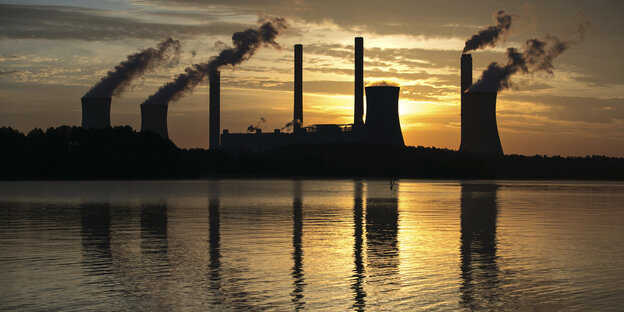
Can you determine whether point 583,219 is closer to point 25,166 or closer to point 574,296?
point 574,296

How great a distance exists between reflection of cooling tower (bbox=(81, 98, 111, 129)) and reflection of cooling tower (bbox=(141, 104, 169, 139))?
19.8m

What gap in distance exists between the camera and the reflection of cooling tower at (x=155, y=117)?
629 ft

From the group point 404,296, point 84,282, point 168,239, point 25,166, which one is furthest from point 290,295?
point 25,166

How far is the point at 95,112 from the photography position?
17100cm

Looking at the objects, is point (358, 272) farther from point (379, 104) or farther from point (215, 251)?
point (379, 104)

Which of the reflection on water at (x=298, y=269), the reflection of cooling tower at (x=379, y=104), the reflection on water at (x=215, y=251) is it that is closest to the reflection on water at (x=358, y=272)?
the reflection on water at (x=298, y=269)

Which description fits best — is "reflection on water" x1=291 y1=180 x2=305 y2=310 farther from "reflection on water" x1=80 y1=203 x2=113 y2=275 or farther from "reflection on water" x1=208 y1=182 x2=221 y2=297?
"reflection on water" x1=80 y1=203 x2=113 y2=275

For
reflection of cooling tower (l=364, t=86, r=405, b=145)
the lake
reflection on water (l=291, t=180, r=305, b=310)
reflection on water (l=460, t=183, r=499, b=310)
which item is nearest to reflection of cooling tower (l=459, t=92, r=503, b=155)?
reflection of cooling tower (l=364, t=86, r=405, b=145)

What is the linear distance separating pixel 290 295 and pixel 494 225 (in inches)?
942

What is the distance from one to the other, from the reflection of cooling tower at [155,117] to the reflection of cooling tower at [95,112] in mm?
19825

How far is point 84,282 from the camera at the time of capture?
19.2 metres

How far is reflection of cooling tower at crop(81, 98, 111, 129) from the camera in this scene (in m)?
171

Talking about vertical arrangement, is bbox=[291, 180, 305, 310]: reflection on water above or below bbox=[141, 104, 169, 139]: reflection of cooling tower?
below

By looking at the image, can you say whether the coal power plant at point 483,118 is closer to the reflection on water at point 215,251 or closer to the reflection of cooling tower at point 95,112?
the reflection of cooling tower at point 95,112
